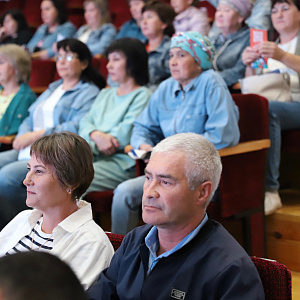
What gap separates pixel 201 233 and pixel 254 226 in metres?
1.18

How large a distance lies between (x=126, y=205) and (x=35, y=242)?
830mm

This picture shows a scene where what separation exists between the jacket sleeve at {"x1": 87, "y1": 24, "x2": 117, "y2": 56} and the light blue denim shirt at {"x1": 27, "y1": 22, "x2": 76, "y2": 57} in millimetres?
542

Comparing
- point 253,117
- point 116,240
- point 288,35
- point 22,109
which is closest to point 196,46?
point 253,117

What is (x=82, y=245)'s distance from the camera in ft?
4.73

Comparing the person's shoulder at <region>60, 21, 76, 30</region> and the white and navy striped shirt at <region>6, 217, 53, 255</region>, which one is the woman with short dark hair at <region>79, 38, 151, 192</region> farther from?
the person's shoulder at <region>60, 21, 76, 30</region>

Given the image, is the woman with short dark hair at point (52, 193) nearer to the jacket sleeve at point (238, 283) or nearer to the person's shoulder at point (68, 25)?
the jacket sleeve at point (238, 283)

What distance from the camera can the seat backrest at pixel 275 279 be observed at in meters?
1.28

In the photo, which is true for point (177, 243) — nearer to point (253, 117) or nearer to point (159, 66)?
point (253, 117)

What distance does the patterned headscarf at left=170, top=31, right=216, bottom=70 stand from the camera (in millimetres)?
2439

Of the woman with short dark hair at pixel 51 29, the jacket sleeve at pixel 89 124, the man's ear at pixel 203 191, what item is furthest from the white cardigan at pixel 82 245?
the woman with short dark hair at pixel 51 29

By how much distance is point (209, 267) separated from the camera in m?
1.22

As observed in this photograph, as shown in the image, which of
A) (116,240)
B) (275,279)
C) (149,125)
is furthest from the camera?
(149,125)

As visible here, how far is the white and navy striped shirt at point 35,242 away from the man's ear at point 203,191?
43cm

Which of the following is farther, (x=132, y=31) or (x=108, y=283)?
(x=132, y=31)
